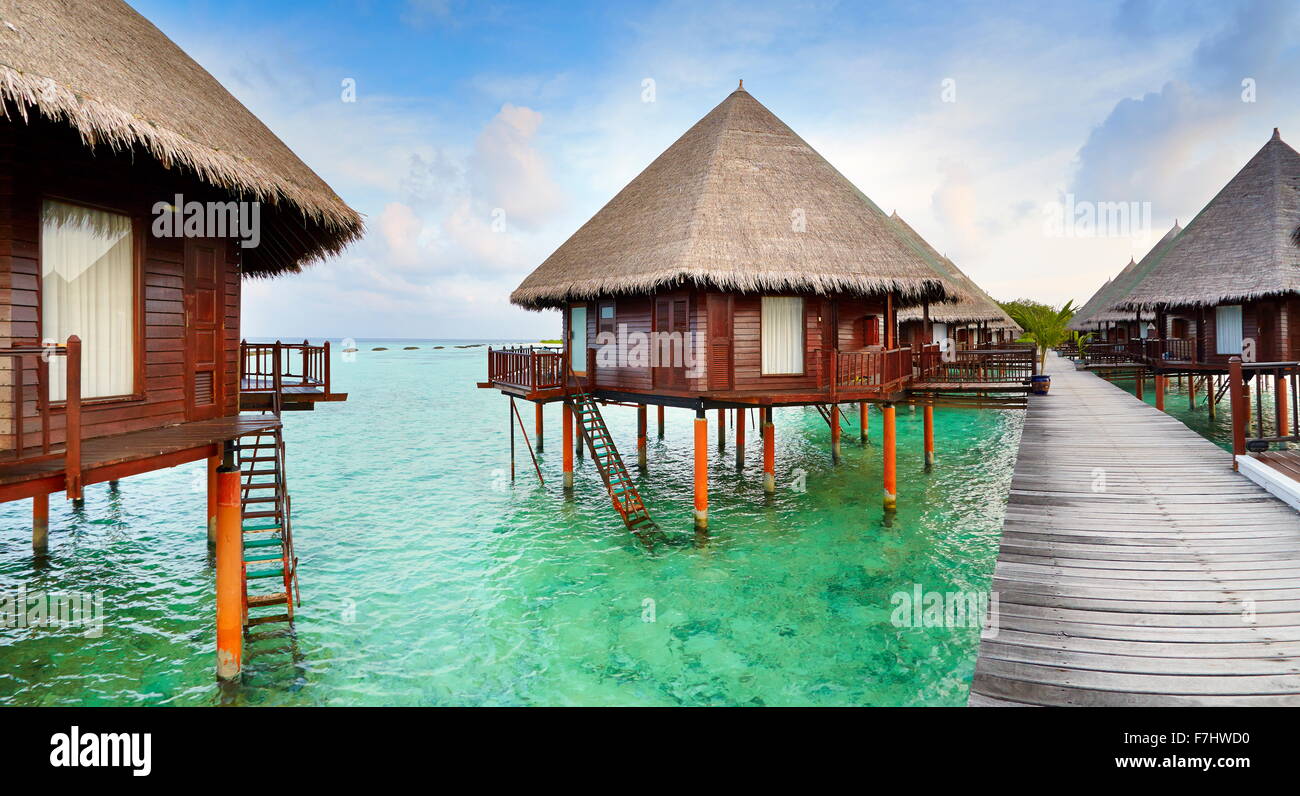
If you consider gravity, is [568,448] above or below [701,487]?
above

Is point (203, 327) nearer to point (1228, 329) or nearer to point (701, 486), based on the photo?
point (701, 486)

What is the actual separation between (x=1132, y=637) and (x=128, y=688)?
10.9 meters

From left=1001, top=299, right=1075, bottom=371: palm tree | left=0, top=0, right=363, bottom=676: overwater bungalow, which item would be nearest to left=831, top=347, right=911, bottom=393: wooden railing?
left=0, top=0, right=363, bottom=676: overwater bungalow

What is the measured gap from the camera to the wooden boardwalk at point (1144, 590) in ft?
15.3

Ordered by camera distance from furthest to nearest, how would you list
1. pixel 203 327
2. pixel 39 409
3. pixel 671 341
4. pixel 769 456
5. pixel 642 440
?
pixel 642 440
pixel 769 456
pixel 671 341
pixel 203 327
pixel 39 409

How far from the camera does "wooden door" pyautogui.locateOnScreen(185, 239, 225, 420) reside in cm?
841

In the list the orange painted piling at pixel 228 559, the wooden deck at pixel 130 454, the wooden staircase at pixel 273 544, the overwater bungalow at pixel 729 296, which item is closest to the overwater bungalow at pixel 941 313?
the overwater bungalow at pixel 729 296

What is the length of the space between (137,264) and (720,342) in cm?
1051

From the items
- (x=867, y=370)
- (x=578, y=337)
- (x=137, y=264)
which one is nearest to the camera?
(x=137, y=264)

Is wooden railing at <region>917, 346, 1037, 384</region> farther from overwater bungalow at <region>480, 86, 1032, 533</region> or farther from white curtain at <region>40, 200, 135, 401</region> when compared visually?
white curtain at <region>40, 200, 135, 401</region>

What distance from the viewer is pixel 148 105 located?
737cm

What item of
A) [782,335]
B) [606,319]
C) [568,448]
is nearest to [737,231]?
[782,335]

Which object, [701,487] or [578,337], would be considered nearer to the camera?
[701,487]
